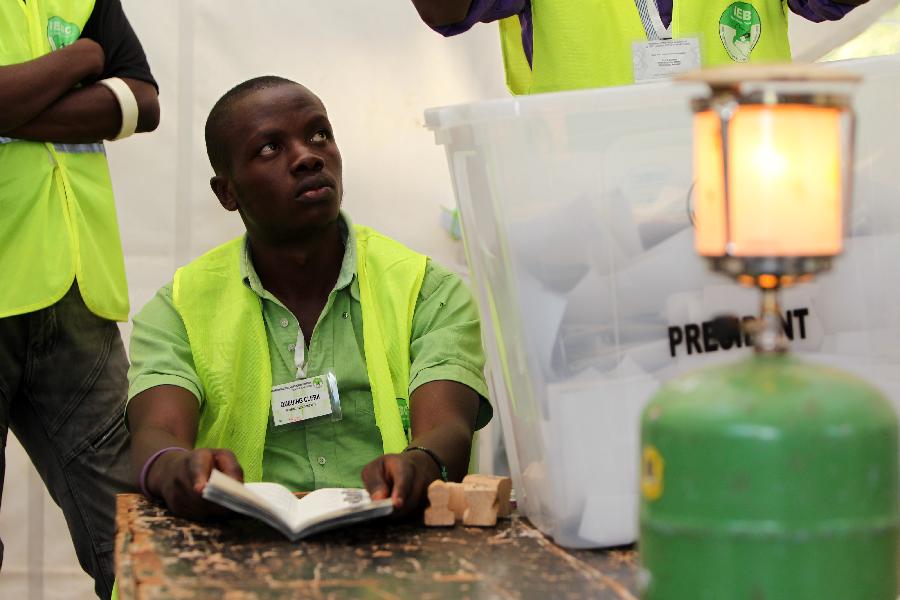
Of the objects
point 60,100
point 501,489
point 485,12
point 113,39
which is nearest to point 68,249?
point 60,100

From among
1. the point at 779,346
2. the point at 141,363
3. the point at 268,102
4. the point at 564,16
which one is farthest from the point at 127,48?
the point at 779,346

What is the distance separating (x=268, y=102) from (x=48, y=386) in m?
0.71

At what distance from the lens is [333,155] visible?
179 centimetres

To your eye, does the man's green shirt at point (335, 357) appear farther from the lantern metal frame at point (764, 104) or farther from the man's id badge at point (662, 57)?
the lantern metal frame at point (764, 104)

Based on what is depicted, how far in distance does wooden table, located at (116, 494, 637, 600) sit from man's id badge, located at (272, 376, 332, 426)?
350mm

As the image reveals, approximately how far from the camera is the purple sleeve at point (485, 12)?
5.38 feet

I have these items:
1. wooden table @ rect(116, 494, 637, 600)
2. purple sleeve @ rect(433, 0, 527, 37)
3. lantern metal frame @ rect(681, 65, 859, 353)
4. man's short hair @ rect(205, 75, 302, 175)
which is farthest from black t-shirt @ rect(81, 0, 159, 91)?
lantern metal frame @ rect(681, 65, 859, 353)

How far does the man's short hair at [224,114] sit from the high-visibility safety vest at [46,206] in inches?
14.3

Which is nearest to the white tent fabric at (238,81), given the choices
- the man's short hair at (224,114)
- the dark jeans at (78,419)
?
the dark jeans at (78,419)

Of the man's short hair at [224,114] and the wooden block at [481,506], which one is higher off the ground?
the man's short hair at [224,114]

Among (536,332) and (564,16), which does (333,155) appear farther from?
(536,332)

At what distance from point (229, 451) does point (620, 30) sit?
2.44 feet

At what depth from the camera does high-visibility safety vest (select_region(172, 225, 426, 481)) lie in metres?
1.64

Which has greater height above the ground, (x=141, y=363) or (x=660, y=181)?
(x=660, y=181)
